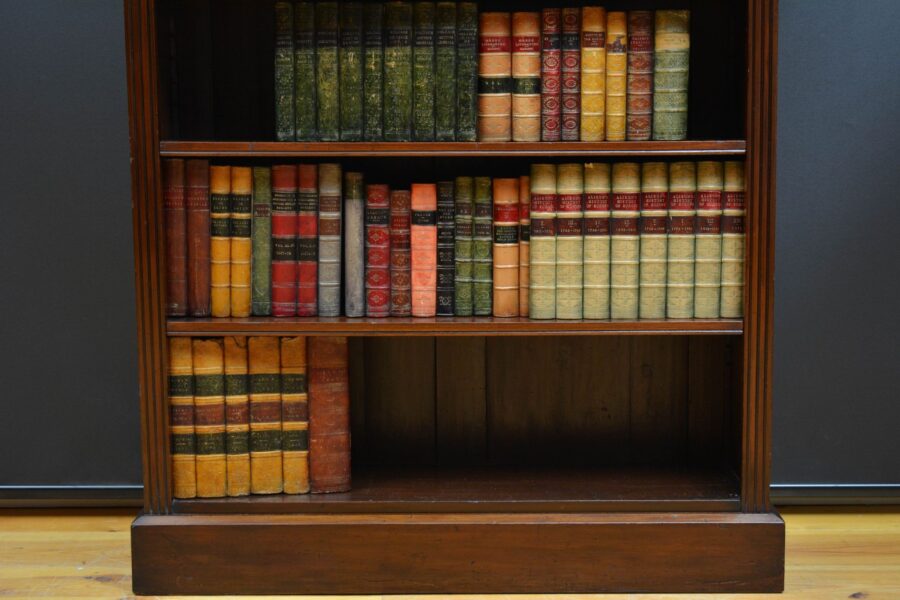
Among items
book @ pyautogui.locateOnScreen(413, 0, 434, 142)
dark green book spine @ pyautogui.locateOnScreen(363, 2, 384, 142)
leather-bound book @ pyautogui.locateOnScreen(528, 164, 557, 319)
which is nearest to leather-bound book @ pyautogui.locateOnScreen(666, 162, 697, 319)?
leather-bound book @ pyautogui.locateOnScreen(528, 164, 557, 319)

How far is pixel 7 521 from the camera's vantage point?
7.54 feet

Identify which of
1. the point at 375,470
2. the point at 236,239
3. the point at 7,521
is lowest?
the point at 7,521

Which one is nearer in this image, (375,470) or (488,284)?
(488,284)

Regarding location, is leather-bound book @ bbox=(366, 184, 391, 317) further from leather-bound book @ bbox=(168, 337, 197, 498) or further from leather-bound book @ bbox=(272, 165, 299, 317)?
leather-bound book @ bbox=(168, 337, 197, 498)

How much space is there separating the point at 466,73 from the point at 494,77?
6cm

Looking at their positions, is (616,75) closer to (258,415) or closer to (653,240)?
(653,240)

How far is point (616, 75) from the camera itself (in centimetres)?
186

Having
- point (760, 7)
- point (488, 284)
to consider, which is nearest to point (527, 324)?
point (488, 284)

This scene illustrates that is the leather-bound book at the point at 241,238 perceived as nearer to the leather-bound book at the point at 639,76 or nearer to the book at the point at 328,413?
the book at the point at 328,413

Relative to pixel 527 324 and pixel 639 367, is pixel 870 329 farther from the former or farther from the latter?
pixel 527 324

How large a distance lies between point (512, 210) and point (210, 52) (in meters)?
0.81

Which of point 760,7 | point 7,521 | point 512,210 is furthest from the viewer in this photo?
point 7,521

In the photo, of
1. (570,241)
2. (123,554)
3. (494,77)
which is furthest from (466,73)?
(123,554)

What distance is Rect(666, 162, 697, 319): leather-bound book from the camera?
186 cm
